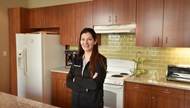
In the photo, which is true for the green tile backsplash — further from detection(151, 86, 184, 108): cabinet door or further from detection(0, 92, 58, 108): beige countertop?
detection(0, 92, 58, 108): beige countertop

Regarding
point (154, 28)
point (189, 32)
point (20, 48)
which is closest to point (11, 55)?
point (20, 48)

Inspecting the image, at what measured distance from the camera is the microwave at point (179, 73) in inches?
98.4

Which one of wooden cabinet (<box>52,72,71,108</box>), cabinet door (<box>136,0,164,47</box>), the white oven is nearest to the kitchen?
the white oven

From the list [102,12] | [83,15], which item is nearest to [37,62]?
[83,15]

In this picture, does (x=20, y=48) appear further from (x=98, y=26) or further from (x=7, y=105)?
(x=7, y=105)

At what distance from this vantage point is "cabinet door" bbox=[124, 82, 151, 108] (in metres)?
2.62

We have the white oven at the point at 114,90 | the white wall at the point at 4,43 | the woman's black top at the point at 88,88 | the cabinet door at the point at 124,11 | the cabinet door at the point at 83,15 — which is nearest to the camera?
the woman's black top at the point at 88,88

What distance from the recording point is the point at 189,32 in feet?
8.06

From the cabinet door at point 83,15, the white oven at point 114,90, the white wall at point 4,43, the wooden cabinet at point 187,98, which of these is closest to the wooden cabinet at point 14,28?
the white wall at point 4,43

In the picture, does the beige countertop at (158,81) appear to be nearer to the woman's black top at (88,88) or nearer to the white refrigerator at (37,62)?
the woman's black top at (88,88)

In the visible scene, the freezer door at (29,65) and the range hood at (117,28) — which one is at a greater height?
the range hood at (117,28)

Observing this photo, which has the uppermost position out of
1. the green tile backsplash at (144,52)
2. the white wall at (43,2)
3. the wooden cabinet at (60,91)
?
the white wall at (43,2)

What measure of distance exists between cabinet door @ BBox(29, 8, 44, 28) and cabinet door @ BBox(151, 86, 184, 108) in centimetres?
284

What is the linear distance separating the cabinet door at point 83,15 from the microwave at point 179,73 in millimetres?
1653
